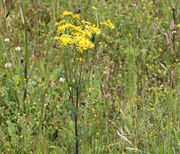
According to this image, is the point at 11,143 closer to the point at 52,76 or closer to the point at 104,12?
the point at 52,76

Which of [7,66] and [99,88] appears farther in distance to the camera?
[7,66]

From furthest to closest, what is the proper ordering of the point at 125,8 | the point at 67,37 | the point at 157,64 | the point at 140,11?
the point at 125,8 → the point at 140,11 → the point at 157,64 → the point at 67,37

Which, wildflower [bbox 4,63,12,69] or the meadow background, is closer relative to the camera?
the meadow background

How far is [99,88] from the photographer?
10.4 ft

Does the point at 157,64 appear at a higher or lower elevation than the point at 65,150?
higher

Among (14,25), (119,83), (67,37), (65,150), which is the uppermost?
(14,25)

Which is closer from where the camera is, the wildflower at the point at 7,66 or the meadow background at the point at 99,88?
the meadow background at the point at 99,88

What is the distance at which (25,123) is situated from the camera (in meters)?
2.77

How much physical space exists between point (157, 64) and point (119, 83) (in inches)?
22.7

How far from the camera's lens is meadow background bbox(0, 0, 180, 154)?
8.54ft

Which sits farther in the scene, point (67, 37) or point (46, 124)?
point (46, 124)

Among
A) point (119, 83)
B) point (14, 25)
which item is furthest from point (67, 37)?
point (14, 25)

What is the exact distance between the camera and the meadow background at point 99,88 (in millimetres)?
2604

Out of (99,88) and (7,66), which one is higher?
(7,66)
